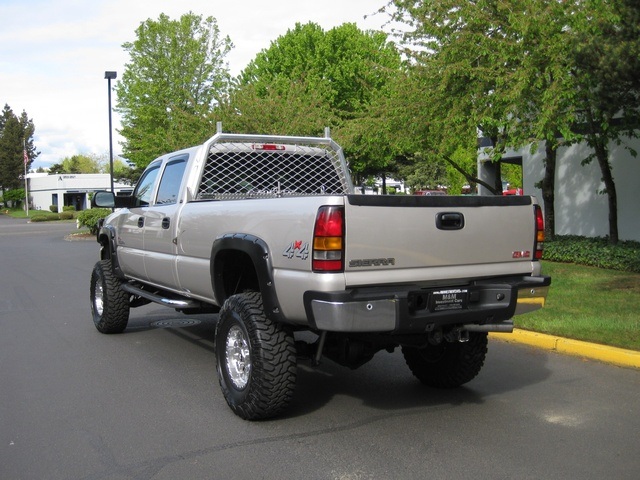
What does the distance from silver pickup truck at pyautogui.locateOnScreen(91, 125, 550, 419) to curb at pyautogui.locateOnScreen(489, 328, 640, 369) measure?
1.82m

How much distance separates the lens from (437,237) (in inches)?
186

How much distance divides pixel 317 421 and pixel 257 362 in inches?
27.9

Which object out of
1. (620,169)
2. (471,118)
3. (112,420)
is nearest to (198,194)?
(112,420)

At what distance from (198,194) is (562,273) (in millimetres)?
8400

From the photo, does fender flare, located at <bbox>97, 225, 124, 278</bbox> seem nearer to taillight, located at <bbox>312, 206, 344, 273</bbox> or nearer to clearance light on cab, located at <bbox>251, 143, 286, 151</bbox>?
clearance light on cab, located at <bbox>251, 143, 286, 151</bbox>

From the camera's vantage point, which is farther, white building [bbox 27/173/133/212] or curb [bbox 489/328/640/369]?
white building [bbox 27/173/133/212]

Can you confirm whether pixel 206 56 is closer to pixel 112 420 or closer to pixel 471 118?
pixel 471 118

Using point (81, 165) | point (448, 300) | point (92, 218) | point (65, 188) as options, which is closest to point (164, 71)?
point (92, 218)

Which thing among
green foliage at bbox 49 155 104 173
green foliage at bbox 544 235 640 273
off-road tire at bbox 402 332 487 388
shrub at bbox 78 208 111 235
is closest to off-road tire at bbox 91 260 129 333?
off-road tire at bbox 402 332 487 388

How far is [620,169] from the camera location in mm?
16219

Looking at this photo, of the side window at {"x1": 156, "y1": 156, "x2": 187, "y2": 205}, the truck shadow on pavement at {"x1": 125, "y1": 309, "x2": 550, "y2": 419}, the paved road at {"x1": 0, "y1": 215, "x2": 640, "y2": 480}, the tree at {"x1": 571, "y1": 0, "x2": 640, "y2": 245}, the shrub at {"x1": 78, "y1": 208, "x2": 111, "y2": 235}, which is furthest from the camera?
the shrub at {"x1": 78, "y1": 208, "x2": 111, "y2": 235}

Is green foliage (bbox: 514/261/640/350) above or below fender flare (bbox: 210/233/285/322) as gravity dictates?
below

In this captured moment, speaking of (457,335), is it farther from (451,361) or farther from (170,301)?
(170,301)

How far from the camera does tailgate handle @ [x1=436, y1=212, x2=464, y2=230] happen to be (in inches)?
186
